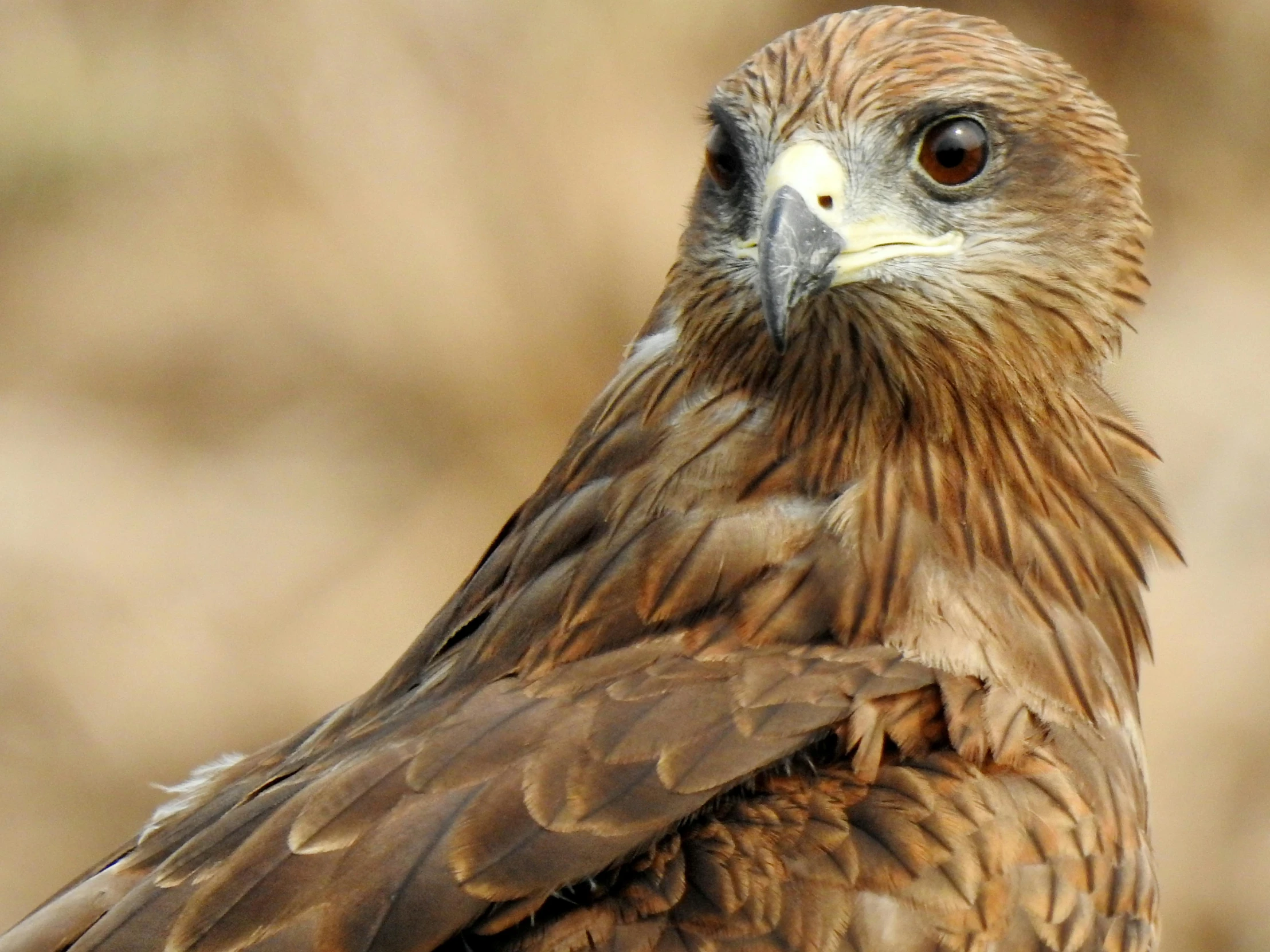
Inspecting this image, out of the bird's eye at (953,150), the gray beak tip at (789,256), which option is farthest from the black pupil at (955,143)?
the gray beak tip at (789,256)

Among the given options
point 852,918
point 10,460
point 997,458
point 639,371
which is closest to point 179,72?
point 10,460

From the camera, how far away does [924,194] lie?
10.2 ft

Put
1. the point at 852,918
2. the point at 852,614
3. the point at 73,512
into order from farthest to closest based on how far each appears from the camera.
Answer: the point at 73,512, the point at 852,614, the point at 852,918

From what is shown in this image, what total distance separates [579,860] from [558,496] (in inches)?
36.1

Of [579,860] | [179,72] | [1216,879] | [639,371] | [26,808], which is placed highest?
[179,72]

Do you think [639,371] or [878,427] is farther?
[639,371]

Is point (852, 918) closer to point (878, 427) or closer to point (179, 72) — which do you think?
point (878, 427)

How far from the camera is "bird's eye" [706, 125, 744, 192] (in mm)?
3203

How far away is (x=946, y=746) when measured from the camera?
2859mm

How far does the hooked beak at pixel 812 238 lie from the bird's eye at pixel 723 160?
0.15 m

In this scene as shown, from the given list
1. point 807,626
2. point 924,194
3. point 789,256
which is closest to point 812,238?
point 789,256

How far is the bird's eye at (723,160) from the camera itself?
10.5 feet

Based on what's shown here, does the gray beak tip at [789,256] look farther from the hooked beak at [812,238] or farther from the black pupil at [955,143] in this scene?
the black pupil at [955,143]

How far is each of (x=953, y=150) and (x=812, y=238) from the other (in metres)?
0.35
